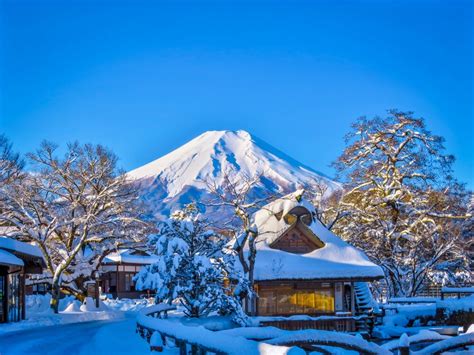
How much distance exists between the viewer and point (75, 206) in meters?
33.7

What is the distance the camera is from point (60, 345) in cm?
1557

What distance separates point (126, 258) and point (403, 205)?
25.3m

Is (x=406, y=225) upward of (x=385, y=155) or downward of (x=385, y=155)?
downward

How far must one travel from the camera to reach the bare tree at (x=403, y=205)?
35562 millimetres

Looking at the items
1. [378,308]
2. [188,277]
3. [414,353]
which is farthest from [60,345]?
[378,308]

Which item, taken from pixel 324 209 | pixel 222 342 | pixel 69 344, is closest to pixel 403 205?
pixel 324 209

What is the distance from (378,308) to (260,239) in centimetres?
648

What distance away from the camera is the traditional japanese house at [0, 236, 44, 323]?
22709mm

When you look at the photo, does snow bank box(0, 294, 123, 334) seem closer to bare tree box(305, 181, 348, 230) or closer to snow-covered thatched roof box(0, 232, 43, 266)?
snow-covered thatched roof box(0, 232, 43, 266)

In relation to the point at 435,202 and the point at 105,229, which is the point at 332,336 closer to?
the point at 435,202

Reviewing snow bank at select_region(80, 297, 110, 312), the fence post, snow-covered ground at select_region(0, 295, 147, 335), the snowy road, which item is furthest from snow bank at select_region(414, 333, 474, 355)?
snow bank at select_region(80, 297, 110, 312)

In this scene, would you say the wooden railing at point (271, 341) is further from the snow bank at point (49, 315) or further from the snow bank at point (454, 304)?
the snow bank at point (454, 304)

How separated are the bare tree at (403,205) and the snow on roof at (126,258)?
820 inches

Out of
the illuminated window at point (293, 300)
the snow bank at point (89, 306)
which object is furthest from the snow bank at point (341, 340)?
the snow bank at point (89, 306)
